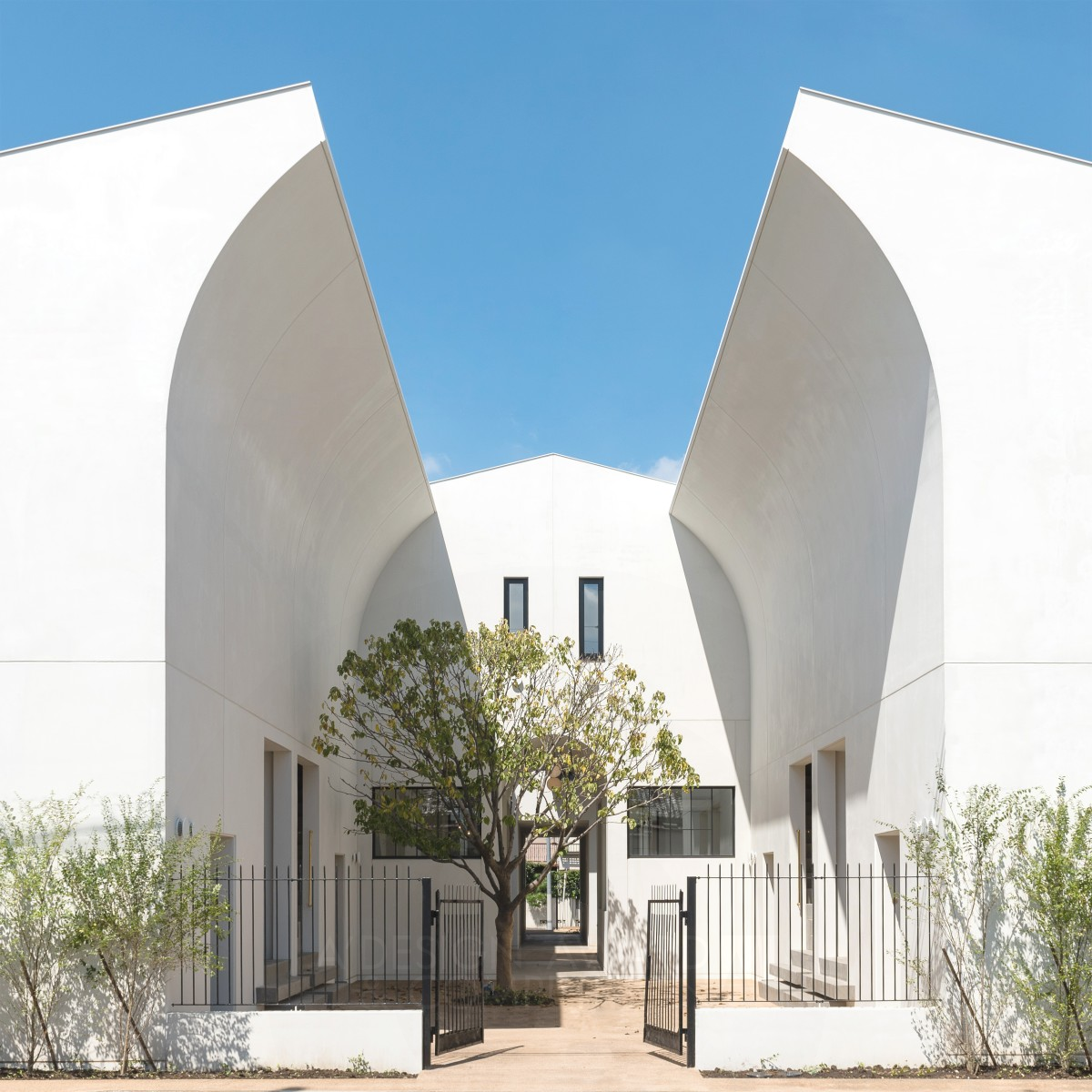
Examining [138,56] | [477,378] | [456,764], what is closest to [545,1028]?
[456,764]

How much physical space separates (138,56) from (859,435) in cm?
875

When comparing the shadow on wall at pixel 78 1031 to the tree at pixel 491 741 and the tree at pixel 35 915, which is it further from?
the tree at pixel 491 741

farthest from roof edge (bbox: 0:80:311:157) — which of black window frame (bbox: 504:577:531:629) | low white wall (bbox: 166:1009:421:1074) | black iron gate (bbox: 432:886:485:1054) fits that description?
black window frame (bbox: 504:577:531:629)

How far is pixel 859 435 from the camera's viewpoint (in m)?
15.6

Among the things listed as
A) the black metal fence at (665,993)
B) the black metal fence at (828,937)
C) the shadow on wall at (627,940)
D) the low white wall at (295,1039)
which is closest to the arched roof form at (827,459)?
the black metal fence at (828,937)

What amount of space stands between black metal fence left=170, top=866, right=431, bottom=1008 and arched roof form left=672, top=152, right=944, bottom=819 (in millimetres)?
5975

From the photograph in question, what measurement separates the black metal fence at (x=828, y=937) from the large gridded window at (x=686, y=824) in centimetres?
61

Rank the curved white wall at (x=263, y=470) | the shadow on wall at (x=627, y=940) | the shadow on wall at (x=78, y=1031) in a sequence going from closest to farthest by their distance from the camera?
the shadow on wall at (x=78, y=1031) → the curved white wall at (x=263, y=470) → the shadow on wall at (x=627, y=940)

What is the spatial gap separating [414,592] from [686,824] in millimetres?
6889

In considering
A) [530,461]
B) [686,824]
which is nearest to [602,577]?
[530,461]

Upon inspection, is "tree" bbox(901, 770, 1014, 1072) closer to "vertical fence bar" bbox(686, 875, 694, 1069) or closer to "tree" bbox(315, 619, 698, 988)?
"vertical fence bar" bbox(686, 875, 694, 1069)

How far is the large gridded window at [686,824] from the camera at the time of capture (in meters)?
25.2

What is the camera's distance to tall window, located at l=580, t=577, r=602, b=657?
85.1 ft

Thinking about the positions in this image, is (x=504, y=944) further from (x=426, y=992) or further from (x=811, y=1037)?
(x=811, y=1037)
